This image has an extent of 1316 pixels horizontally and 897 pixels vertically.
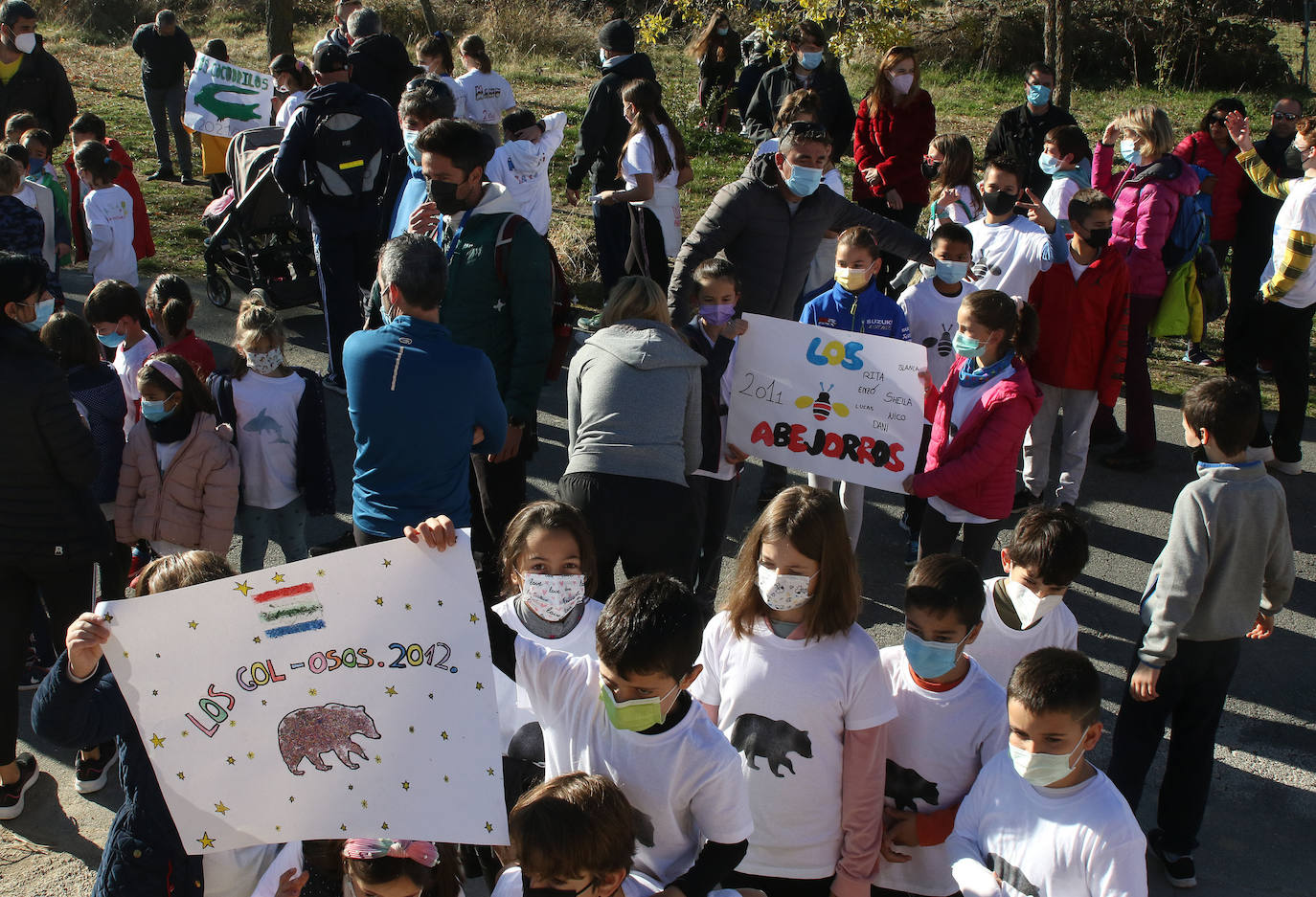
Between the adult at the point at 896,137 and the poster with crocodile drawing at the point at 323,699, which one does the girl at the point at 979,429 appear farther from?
the adult at the point at 896,137

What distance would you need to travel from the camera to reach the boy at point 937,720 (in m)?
3.25

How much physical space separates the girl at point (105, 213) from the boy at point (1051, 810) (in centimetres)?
672

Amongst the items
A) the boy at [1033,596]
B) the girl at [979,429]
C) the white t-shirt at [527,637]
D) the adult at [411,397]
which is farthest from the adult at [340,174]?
the boy at [1033,596]

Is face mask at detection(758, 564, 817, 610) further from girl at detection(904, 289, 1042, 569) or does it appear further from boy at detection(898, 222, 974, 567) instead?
boy at detection(898, 222, 974, 567)

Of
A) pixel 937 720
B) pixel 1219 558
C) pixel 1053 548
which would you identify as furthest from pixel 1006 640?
pixel 1219 558

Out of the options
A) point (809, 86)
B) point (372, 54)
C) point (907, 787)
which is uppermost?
point (372, 54)

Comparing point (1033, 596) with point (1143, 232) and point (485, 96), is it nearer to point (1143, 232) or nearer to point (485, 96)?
point (1143, 232)

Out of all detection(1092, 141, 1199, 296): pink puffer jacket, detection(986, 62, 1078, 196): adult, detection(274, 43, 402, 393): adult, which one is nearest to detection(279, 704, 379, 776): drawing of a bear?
detection(274, 43, 402, 393): adult

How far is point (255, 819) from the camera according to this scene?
2924 millimetres

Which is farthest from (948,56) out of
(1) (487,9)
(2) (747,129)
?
(2) (747,129)

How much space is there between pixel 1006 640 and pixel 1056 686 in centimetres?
87

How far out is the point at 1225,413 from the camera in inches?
149

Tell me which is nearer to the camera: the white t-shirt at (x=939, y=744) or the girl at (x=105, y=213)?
the white t-shirt at (x=939, y=744)

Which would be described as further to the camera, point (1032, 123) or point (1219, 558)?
point (1032, 123)
